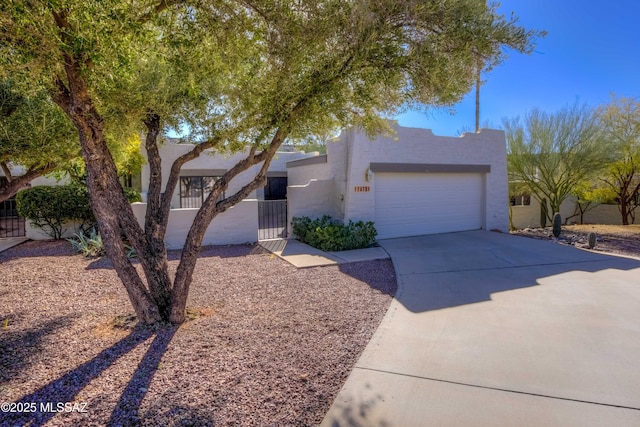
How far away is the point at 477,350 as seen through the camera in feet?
13.4

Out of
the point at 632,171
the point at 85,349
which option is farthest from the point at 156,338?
the point at 632,171

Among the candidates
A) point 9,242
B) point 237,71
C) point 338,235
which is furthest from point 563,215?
point 9,242

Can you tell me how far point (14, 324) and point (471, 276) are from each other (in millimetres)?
7452

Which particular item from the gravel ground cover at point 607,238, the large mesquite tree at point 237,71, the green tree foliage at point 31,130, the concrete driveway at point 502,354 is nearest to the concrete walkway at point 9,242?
the green tree foliage at point 31,130

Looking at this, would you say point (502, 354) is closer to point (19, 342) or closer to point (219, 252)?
point (19, 342)

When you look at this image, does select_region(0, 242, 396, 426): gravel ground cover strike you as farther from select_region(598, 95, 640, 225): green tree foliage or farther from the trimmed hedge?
select_region(598, 95, 640, 225): green tree foliage

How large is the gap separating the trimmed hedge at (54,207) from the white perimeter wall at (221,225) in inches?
76.0

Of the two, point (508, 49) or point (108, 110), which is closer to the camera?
point (508, 49)

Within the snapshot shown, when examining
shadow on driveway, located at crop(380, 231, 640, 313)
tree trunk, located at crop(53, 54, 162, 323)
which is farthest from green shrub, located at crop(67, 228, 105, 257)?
shadow on driveway, located at crop(380, 231, 640, 313)

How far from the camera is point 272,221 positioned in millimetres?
15820

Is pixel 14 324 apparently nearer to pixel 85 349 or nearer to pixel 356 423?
pixel 85 349

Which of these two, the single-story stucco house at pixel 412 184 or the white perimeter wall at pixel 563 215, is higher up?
the single-story stucco house at pixel 412 184

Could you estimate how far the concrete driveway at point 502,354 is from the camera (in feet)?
9.77

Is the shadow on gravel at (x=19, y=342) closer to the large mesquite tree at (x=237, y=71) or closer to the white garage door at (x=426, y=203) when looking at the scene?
the large mesquite tree at (x=237, y=71)
